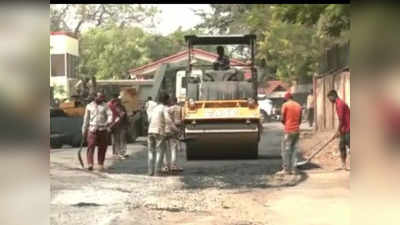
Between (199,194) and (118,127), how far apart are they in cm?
351

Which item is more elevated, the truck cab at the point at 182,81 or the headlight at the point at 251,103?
the truck cab at the point at 182,81

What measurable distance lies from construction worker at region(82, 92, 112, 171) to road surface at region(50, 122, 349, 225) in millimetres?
270

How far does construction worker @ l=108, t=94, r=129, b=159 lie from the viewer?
11331 mm

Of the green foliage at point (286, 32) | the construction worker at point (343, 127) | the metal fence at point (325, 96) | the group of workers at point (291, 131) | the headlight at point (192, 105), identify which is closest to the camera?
the construction worker at point (343, 127)

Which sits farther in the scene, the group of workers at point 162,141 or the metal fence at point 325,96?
the group of workers at point 162,141

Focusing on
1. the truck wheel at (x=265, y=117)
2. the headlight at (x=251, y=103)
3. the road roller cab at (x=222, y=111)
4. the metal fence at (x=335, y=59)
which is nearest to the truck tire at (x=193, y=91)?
the road roller cab at (x=222, y=111)

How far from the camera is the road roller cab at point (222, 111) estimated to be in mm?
10789

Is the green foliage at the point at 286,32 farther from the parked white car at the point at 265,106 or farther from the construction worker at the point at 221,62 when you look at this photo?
the parked white car at the point at 265,106

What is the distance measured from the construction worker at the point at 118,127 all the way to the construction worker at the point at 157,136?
1052mm

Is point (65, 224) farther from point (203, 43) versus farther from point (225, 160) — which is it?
point (203, 43)

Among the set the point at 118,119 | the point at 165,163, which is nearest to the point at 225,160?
the point at 165,163

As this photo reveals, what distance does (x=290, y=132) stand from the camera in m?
10.1

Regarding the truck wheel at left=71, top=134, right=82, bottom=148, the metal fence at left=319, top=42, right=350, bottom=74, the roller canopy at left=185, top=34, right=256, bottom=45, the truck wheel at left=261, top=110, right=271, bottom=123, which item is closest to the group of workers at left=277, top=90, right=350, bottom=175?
the metal fence at left=319, top=42, right=350, bottom=74

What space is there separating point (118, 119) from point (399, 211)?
7027mm
